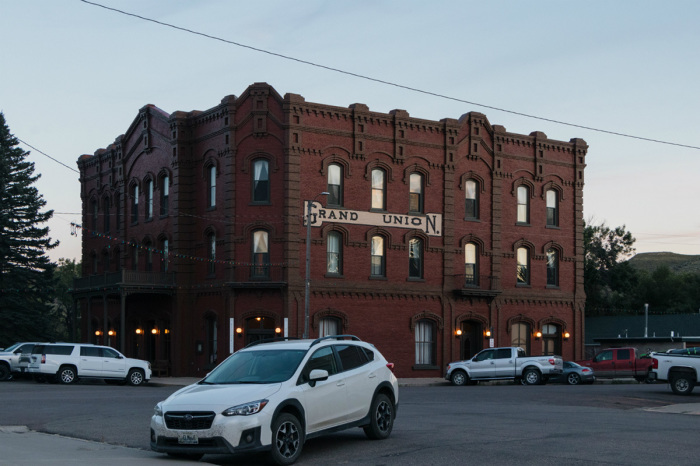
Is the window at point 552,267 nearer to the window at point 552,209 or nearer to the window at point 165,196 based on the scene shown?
the window at point 552,209

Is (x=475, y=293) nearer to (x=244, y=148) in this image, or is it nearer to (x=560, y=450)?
(x=244, y=148)

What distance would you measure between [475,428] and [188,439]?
6.74m

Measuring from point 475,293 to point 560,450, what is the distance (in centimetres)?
3173

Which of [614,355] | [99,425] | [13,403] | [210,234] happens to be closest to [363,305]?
[210,234]

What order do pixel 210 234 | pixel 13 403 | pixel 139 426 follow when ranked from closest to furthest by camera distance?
pixel 139 426
pixel 13 403
pixel 210 234

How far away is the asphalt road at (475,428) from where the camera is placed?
1334 cm

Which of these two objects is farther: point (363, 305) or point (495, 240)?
point (495, 240)

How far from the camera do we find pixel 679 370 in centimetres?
2908

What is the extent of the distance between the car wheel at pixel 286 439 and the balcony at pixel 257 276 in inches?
1081

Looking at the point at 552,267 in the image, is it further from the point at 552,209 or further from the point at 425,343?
the point at 425,343

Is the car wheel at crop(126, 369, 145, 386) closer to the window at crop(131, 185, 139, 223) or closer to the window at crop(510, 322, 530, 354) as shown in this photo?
the window at crop(131, 185, 139, 223)

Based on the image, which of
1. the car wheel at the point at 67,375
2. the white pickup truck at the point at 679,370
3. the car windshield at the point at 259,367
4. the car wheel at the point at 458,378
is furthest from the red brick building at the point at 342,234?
the car windshield at the point at 259,367

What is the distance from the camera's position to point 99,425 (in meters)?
18.2

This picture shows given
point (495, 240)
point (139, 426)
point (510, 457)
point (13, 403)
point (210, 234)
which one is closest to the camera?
point (510, 457)
